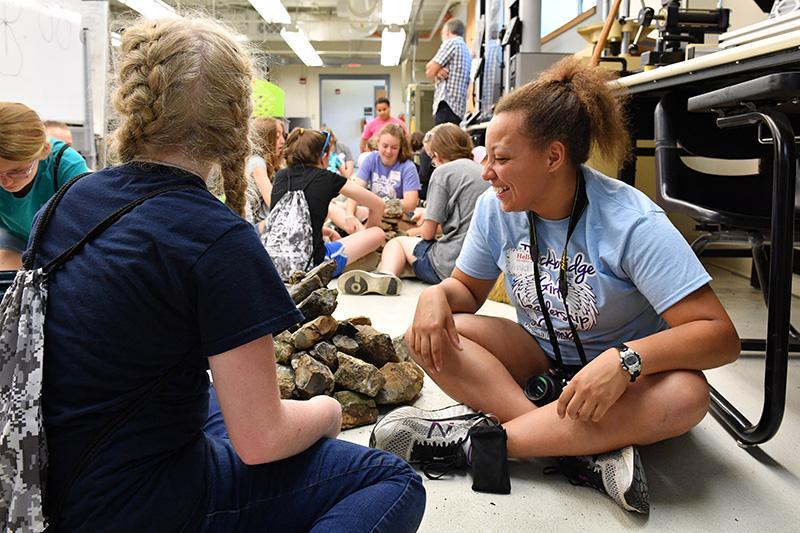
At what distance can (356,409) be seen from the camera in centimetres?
167

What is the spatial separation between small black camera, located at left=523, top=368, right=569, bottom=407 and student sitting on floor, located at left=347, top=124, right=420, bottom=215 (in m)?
3.03

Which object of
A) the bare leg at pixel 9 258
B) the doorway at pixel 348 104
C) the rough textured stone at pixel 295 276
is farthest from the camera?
the doorway at pixel 348 104

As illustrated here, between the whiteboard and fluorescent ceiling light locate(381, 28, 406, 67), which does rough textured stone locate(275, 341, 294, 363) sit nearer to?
the whiteboard

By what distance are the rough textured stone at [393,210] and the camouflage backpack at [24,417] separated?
3612 mm

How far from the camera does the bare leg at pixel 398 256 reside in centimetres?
352

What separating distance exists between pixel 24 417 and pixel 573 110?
1.12m

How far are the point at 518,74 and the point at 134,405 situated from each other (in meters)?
3.42

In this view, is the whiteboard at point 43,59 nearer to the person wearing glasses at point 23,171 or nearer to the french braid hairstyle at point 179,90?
the person wearing glasses at point 23,171

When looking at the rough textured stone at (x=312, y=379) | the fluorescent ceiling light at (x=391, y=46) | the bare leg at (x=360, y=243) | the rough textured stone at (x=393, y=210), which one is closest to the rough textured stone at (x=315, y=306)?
the rough textured stone at (x=312, y=379)

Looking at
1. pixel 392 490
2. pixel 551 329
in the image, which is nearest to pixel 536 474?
pixel 551 329

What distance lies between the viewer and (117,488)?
0.74 m

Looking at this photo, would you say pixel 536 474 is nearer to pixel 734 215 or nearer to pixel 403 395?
pixel 403 395

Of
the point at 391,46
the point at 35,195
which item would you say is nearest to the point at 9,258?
the point at 35,195

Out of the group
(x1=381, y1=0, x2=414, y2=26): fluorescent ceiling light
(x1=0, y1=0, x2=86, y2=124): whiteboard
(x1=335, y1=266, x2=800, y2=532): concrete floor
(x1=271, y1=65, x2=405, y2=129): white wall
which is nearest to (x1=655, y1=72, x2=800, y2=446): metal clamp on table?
(x1=335, y1=266, x2=800, y2=532): concrete floor
